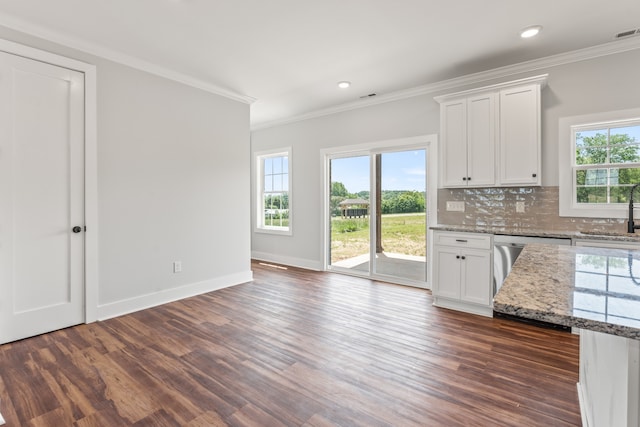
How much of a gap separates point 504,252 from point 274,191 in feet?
13.4

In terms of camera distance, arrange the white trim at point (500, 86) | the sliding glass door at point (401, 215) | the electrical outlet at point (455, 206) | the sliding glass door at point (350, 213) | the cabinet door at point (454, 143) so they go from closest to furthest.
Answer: the white trim at point (500, 86), the cabinet door at point (454, 143), the electrical outlet at point (455, 206), the sliding glass door at point (401, 215), the sliding glass door at point (350, 213)

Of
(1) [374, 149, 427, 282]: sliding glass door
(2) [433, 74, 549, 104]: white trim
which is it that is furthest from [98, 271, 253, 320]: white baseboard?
(2) [433, 74, 549, 104]: white trim

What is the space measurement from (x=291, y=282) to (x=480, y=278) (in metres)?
2.49

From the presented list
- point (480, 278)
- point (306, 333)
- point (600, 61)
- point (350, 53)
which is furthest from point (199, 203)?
point (600, 61)

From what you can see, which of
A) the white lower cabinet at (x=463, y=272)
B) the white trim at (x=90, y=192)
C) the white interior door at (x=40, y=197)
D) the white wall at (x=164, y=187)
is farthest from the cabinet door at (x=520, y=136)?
the white interior door at (x=40, y=197)

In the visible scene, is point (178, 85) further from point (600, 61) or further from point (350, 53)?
point (600, 61)

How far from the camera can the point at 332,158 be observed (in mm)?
5293

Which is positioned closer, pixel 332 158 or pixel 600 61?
pixel 600 61

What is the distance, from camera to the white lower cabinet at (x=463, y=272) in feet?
10.7

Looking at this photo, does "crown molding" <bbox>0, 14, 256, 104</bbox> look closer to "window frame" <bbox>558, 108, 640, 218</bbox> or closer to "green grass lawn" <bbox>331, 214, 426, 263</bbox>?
"green grass lawn" <bbox>331, 214, 426, 263</bbox>

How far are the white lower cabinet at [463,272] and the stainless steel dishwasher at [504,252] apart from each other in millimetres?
54

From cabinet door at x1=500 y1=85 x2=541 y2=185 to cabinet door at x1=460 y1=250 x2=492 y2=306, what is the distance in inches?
Result: 34.2

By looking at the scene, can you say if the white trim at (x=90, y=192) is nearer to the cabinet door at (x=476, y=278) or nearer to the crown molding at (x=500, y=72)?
the crown molding at (x=500, y=72)

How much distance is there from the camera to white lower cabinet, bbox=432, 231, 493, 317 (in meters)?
3.25
